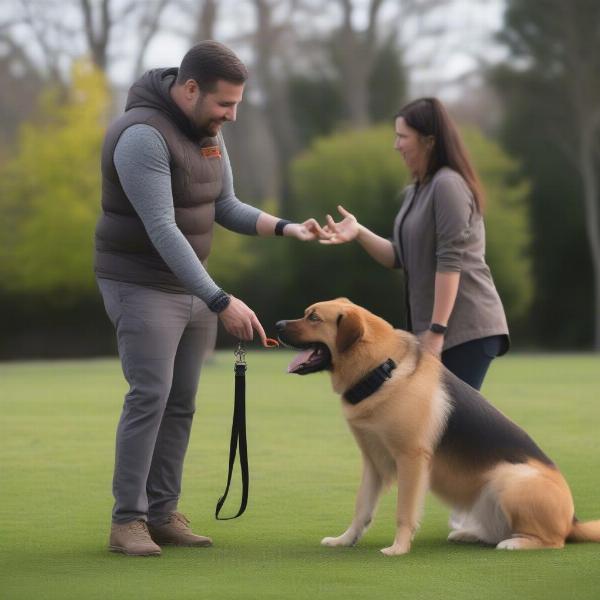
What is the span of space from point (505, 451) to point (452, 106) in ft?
114

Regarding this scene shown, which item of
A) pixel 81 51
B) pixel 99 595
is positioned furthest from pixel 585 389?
pixel 81 51

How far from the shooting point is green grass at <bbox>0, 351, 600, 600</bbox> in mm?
4926

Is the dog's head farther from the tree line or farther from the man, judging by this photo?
the tree line

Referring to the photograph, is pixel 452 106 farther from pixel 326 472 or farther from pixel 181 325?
pixel 181 325

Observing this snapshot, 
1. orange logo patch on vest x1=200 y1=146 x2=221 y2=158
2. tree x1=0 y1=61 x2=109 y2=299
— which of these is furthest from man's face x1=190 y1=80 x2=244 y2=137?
tree x1=0 y1=61 x2=109 y2=299

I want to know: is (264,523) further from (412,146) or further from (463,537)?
(412,146)

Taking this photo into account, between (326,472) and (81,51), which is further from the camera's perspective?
(81,51)

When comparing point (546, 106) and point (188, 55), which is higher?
point (546, 106)

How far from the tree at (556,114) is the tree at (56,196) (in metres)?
13.0

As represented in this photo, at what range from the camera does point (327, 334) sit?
5.68m

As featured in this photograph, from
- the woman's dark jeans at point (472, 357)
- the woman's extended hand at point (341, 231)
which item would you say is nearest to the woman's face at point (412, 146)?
the woman's extended hand at point (341, 231)

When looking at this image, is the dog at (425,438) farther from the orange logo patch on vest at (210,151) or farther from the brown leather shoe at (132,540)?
the brown leather shoe at (132,540)

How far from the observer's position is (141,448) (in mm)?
5625

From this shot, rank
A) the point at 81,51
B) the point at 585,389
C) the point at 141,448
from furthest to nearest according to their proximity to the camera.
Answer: the point at 81,51 < the point at 585,389 < the point at 141,448
